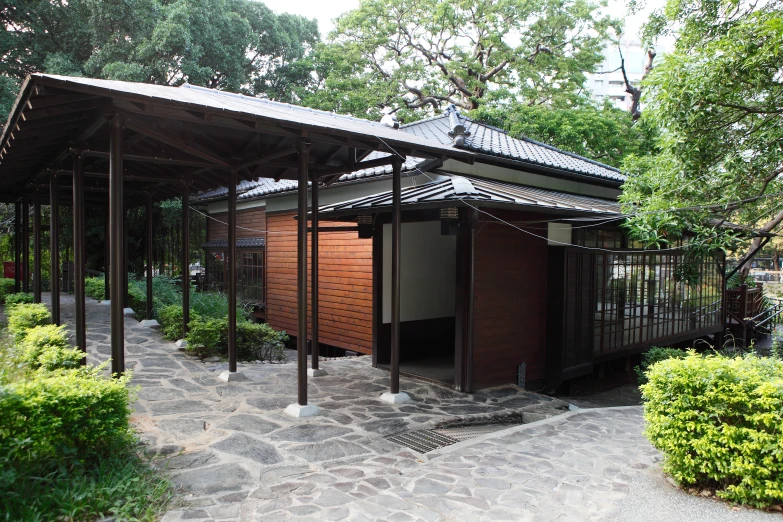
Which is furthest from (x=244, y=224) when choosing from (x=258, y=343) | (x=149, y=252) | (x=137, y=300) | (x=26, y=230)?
(x=258, y=343)

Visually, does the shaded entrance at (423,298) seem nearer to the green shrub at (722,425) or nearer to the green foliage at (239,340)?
the green foliage at (239,340)

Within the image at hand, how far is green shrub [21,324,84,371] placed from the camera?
201 inches

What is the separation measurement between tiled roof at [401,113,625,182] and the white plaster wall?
6.24ft

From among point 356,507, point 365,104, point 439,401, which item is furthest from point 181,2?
point 356,507

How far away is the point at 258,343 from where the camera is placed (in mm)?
9188

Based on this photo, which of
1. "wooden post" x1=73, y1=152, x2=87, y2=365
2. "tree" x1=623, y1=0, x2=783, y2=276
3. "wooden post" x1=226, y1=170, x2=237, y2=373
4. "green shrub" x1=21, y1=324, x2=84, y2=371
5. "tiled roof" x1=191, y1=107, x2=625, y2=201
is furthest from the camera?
"tiled roof" x1=191, y1=107, x2=625, y2=201

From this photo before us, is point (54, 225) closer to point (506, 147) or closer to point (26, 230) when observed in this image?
point (26, 230)

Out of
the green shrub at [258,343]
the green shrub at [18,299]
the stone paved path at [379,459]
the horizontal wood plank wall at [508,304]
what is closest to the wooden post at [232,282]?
the stone paved path at [379,459]

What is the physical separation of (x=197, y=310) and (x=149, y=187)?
9.42 feet

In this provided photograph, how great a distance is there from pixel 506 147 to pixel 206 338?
756cm

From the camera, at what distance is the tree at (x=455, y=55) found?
21.6 metres

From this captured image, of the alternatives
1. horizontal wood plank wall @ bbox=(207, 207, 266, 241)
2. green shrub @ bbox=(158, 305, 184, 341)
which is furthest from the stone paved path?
horizontal wood plank wall @ bbox=(207, 207, 266, 241)

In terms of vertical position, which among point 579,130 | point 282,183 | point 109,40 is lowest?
point 282,183

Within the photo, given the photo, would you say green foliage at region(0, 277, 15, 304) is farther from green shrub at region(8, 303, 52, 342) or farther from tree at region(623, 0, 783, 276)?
tree at region(623, 0, 783, 276)
